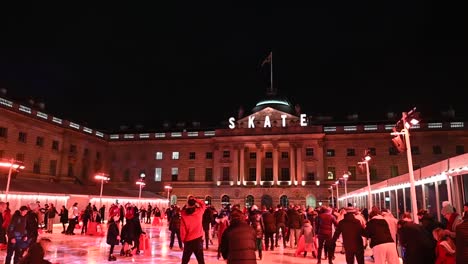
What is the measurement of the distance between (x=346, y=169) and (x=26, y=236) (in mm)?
53482

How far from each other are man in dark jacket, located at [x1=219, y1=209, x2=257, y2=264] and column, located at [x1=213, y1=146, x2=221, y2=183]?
55052 millimetres

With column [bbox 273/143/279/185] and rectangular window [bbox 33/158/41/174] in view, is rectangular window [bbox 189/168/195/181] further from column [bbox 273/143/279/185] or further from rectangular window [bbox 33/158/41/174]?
rectangular window [bbox 33/158/41/174]

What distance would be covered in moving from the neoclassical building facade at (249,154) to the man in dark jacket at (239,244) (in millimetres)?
46938

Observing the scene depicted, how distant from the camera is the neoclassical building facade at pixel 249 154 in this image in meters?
54.7

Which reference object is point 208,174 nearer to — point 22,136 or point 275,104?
point 275,104

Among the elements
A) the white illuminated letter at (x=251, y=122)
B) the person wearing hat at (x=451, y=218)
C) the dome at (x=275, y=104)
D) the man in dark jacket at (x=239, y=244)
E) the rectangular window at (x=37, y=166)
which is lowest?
the man in dark jacket at (x=239, y=244)

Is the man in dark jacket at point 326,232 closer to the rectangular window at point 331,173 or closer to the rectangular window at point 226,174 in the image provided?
the rectangular window at point 331,173

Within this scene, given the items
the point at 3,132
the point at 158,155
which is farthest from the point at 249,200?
the point at 3,132

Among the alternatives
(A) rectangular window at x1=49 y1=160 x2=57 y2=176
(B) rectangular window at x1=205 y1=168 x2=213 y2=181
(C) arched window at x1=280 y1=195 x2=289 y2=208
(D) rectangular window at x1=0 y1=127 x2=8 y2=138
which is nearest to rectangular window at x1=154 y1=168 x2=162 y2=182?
(B) rectangular window at x1=205 y1=168 x2=213 y2=181

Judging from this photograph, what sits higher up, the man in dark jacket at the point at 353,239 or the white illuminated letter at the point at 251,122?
the white illuminated letter at the point at 251,122

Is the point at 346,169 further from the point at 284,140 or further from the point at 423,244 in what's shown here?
the point at 423,244

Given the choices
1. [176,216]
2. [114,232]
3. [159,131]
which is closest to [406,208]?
[176,216]

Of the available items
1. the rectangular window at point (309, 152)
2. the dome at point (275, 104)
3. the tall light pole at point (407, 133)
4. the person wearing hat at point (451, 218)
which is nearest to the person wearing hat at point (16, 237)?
the person wearing hat at point (451, 218)

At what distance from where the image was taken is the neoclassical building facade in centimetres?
5472
